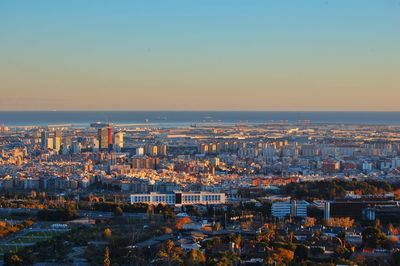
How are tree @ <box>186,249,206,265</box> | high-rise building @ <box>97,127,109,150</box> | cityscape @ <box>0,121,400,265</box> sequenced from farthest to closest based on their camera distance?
high-rise building @ <box>97,127,109,150</box> < cityscape @ <box>0,121,400,265</box> < tree @ <box>186,249,206,265</box>

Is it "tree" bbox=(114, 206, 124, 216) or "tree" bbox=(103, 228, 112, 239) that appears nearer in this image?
"tree" bbox=(103, 228, 112, 239)

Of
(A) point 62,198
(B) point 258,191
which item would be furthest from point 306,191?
(A) point 62,198

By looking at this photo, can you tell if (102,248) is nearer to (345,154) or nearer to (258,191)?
(258,191)

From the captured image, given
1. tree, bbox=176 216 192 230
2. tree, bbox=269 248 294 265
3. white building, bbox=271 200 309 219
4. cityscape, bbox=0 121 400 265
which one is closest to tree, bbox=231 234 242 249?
cityscape, bbox=0 121 400 265

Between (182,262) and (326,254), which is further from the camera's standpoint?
(326,254)

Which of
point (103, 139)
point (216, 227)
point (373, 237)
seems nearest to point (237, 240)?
point (373, 237)

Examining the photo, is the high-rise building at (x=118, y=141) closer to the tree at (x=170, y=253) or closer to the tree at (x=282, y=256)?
the tree at (x=170, y=253)

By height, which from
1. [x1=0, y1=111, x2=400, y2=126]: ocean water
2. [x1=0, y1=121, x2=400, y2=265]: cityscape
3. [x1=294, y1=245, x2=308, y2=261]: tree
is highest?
[x1=294, y1=245, x2=308, y2=261]: tree

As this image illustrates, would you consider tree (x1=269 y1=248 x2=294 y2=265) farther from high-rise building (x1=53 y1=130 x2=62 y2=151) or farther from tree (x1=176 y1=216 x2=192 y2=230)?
high-rise building (x1=53 y1=130 x2=62 y2=151)

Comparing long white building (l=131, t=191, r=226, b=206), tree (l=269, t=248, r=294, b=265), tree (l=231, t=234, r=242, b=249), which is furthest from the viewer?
long white building (l=131, t=191, r=226, b=206)
